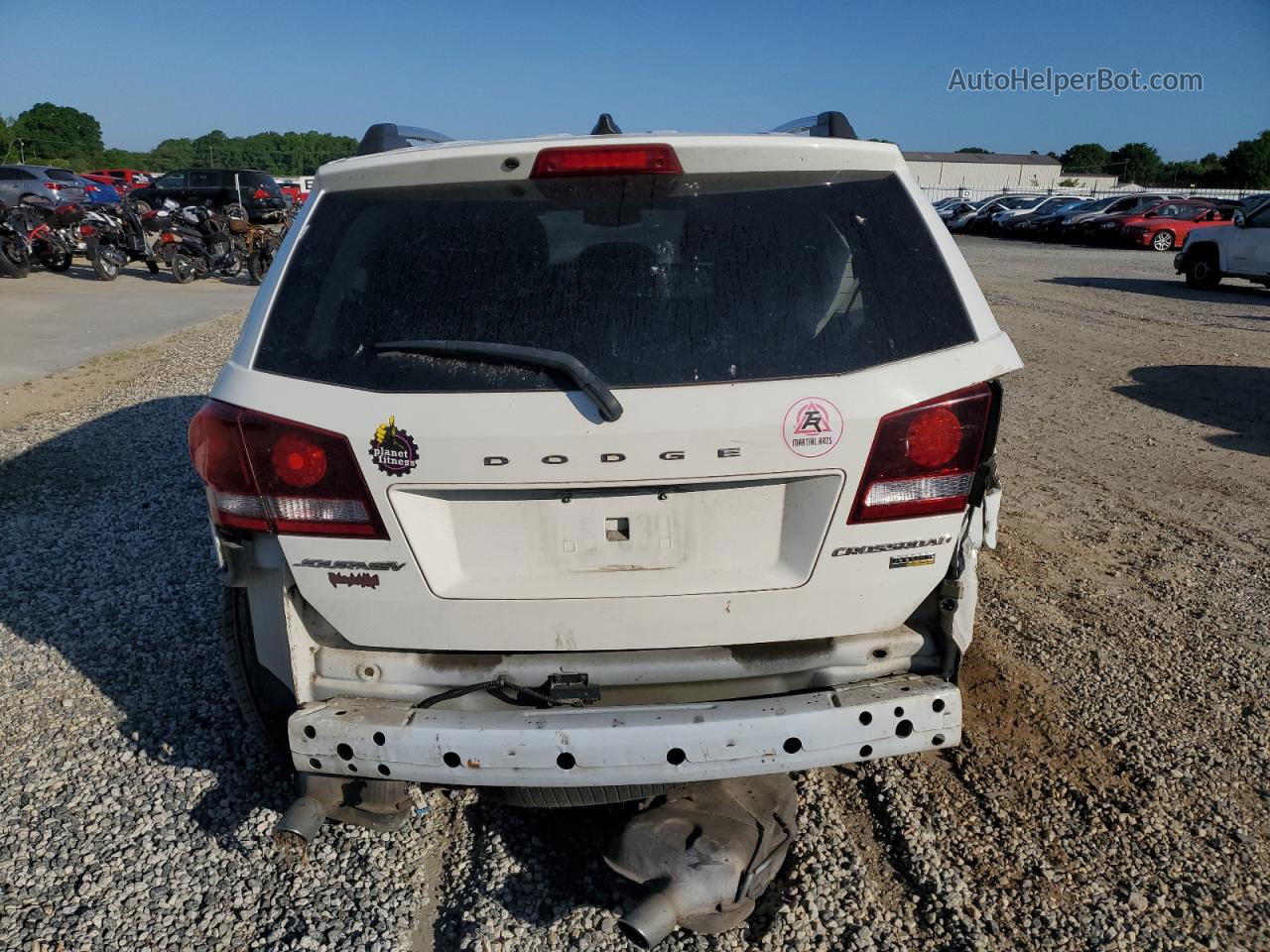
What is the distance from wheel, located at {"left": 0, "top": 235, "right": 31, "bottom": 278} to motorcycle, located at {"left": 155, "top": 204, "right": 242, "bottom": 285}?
7.58 feet

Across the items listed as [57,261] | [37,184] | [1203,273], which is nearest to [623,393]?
[1203,273]

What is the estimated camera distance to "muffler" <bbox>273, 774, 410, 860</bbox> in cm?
249

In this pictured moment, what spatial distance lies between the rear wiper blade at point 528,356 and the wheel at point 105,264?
1870 centimetres

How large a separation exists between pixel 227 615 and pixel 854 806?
80.2 inches

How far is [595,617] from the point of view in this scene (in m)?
2.38

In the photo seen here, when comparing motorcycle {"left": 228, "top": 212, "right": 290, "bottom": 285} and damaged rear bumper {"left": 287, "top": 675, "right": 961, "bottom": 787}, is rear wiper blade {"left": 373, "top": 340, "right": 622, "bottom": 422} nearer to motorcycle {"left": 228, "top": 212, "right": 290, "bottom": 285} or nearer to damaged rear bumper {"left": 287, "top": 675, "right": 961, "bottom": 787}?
damaged rear bumper {"left": 287, "top": 675, "right": 961, "bottom": 787}

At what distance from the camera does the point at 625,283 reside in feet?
7.75

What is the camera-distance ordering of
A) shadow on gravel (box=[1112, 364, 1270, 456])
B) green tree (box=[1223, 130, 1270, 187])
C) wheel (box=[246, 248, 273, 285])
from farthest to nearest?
green tree (box=[1223, 130, 1270, 187])
wheel (box=[246, 248, 273, 285])
shadow on gravel (box=[1112, 364, 1270, 456])

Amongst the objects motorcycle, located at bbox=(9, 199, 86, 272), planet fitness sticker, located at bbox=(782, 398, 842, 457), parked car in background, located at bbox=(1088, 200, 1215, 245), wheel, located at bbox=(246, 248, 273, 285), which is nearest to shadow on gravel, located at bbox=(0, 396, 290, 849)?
planet fitness sticker, located at bbox=(782, 398, 842, 457)

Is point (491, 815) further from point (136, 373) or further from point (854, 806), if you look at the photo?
point (136, 373)

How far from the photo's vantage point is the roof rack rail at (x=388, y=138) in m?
3.25

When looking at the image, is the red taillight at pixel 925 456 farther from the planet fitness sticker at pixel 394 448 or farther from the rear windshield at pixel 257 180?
the rear windshield at pixel 257 180

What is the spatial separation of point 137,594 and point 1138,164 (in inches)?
4207

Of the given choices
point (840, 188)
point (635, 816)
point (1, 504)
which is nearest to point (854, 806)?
point (635, 816)
